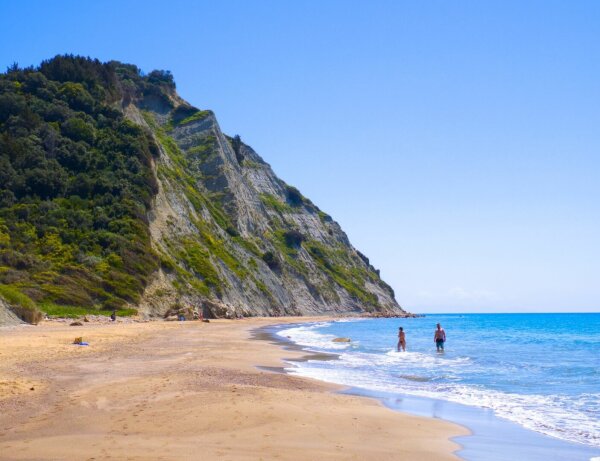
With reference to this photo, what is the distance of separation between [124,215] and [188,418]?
49.4 meters

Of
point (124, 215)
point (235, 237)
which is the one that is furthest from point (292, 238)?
point (124, 215)

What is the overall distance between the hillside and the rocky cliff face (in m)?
0.25

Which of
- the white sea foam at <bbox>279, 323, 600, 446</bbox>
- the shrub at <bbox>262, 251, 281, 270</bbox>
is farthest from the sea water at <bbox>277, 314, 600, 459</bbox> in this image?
the shrub at <bbox>262, 251, 281, 270</bbox>

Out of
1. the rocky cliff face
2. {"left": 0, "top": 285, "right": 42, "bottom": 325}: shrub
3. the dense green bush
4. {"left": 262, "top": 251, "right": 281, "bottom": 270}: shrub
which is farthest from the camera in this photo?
{"left": 262, "top": 251, "right": 281, "bottom": 270}: shrub

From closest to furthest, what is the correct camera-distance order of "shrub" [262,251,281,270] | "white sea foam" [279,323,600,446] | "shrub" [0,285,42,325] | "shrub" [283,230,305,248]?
"white sea foam" [279,323,600,446] → "shrub" [0,285,42,325] → "shrub" [262,251,281,270] → "shrub" [283,230,305,248]

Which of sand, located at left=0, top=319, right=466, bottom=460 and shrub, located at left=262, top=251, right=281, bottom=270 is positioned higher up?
shrub, located at left=262, top=251, right=281, bottom=270

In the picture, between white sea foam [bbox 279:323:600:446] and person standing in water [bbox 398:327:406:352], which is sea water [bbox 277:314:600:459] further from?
person standing in water [bbox 398:327:406:352]

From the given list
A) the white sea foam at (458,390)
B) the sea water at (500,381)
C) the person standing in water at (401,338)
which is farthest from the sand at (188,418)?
the person standing in water at (401,338)

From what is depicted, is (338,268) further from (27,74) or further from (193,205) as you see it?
(27,74)

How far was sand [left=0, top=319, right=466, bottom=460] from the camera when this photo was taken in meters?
7.47

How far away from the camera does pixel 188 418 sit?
9406mm

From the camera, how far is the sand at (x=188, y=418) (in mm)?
7473

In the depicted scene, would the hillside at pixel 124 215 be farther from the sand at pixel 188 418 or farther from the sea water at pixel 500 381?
the sea water at pixel 500 381

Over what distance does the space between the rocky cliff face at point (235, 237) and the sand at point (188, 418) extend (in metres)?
35.4
